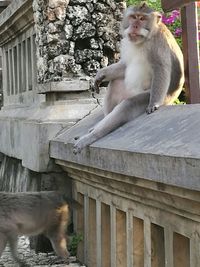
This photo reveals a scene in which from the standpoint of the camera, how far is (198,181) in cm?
291

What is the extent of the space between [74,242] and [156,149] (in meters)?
2.18

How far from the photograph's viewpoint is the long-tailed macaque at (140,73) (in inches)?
189

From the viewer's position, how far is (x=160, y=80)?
200 inches

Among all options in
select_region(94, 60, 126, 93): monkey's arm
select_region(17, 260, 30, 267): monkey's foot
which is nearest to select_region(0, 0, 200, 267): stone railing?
select_region(94, 60, 126, 93): monkey's arm

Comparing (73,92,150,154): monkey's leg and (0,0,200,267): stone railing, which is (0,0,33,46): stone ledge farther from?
(73,92,150,154): monkey's leg

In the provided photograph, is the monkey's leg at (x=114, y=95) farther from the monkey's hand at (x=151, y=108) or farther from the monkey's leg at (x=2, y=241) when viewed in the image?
the monkey's leg at (x=2, y=241)

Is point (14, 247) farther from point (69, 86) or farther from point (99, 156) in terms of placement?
point (69, 86)

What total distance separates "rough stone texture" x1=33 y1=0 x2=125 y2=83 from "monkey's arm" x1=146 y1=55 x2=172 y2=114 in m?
1.11

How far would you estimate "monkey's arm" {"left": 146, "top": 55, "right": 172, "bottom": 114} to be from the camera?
4926 millimetres

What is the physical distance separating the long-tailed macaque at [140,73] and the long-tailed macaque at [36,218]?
0.73 meters

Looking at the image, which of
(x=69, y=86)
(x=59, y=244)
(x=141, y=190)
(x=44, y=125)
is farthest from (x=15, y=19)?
(x=141, y=190)

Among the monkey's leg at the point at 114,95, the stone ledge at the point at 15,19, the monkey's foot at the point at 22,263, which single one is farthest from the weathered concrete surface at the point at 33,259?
the stone ledge at the point at 15,19

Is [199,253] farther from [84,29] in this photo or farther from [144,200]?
[84,29]

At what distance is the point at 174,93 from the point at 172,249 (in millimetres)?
1990
